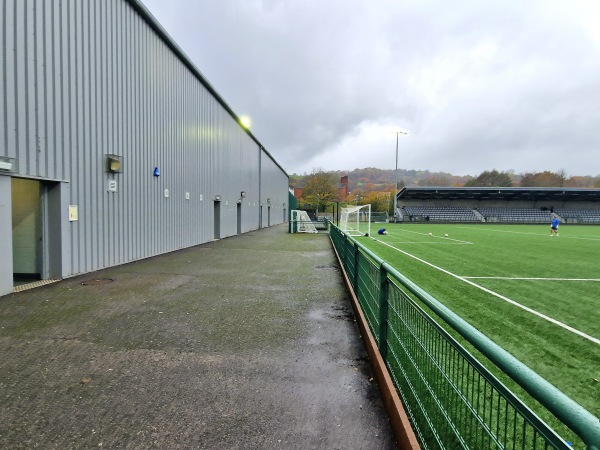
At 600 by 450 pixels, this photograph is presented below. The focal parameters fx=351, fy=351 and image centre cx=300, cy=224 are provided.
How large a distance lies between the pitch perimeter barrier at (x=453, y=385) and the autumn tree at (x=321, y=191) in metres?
84.5

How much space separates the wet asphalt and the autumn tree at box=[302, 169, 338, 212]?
8219 cm

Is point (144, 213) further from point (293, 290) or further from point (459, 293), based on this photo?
point (459, 293)

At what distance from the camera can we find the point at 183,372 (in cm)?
363

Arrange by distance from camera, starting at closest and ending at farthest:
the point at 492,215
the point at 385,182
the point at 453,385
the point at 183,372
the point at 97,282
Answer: the point at 453,385, the point at 183,372, the point at 97,282, the point at 492,215, the point at 385,182

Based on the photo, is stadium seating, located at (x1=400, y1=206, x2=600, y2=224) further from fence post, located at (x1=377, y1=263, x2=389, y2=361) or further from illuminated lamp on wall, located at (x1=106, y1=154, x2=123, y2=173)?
fence post, located at (x1=377, y1=263, x2=389, y2=361)

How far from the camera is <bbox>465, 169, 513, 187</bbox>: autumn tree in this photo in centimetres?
9988

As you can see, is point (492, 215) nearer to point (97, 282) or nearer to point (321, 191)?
point (321, 191)

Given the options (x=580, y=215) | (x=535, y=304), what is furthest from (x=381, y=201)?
(x=535, y=304)

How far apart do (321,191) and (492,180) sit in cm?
5145

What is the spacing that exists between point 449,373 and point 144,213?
37.6 ft

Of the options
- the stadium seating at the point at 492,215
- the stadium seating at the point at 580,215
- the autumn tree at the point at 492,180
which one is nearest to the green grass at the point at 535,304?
the stadium seating at the point at 492,215

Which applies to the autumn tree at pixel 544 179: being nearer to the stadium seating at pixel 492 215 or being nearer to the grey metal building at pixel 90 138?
the stadium seating at pixel 492 215

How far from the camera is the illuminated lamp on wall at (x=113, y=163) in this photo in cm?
966

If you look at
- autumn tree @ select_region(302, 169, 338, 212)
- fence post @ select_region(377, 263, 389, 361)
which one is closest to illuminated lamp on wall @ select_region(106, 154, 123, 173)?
fence post @ select_region(377, 263, 389, 361)
